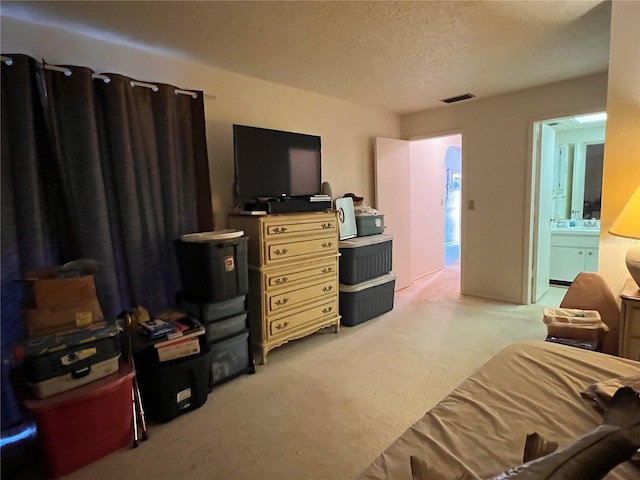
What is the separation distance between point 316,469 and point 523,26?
113 inches

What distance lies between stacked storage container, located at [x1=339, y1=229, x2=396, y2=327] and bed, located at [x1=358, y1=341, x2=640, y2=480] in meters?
2.09

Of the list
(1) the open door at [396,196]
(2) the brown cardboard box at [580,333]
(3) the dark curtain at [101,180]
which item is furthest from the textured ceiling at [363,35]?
(2) the brown cardboard box at [580,333]

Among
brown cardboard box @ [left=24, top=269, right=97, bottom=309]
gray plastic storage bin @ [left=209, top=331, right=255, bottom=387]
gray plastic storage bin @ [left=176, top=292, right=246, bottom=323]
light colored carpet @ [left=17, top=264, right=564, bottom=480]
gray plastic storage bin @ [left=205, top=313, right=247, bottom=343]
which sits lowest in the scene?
light colored carpet @ [left=17, top=264, right=564, bottom=480]

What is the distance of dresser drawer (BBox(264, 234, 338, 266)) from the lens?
9.27ft

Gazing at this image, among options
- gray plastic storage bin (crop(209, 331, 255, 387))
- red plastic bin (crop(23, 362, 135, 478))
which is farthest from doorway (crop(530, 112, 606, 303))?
red plastic bin (crop(23, 362, 135, 478))

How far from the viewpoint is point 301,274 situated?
10.0 ft

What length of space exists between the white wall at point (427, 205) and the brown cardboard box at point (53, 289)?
4.12m

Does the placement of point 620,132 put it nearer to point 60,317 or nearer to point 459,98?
point 459,98

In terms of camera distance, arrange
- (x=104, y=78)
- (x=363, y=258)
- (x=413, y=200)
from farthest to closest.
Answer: (x=413, y=200) → (x=363, y=258) → (x=104, y=78)

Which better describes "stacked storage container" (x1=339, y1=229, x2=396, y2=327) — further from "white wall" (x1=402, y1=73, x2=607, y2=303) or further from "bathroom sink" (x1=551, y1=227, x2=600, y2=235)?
"bathroom sink" (x1=551, y1=227, x2=600, y2=235)

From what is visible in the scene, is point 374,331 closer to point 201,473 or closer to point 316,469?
point 316,469

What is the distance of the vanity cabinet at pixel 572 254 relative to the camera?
15.0 ft

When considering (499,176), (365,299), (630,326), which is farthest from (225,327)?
(499,176)

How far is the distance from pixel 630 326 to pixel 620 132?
1.15m
